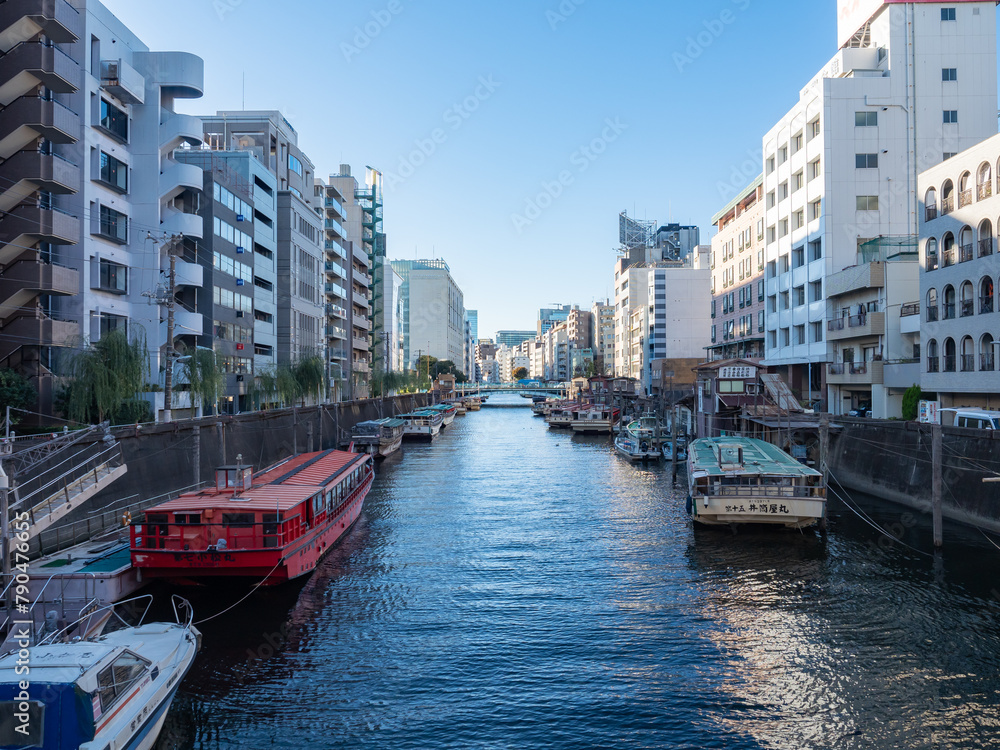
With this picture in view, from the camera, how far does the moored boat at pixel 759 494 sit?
2947 centimetres

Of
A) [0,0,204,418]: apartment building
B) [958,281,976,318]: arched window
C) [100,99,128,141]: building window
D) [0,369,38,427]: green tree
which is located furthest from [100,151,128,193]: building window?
[958,281,976,318]: arched window

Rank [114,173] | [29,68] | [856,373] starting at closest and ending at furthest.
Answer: [29,68], [114,173], [856,373]

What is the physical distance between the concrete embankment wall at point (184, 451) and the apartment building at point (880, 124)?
146 ft

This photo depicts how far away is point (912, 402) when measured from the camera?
Result: 45.0 m

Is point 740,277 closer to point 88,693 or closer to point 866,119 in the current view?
point 866,119

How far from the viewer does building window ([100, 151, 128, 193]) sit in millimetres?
44844

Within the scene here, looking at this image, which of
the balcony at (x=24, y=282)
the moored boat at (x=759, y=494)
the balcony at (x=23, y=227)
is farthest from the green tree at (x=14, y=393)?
the moored boat at (x=759, y=494)

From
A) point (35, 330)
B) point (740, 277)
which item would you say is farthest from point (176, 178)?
point (740, 277)

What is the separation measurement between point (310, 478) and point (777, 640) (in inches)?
741

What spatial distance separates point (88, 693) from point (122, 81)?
4445 cm

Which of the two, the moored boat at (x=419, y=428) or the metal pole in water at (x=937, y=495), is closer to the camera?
the metal pole in water at (x=937, y=495)

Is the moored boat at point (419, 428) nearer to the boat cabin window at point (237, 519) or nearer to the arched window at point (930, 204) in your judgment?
the arched window at point (930, 204)

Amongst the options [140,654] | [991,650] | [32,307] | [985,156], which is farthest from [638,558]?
[32,307]

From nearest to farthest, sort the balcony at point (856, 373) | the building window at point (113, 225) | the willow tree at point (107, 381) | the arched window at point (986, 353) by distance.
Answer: the willow tree at point (107, 381), the arched window at point (986, 353), the building window at point (113, 225), the balcony at point (856, 373)
